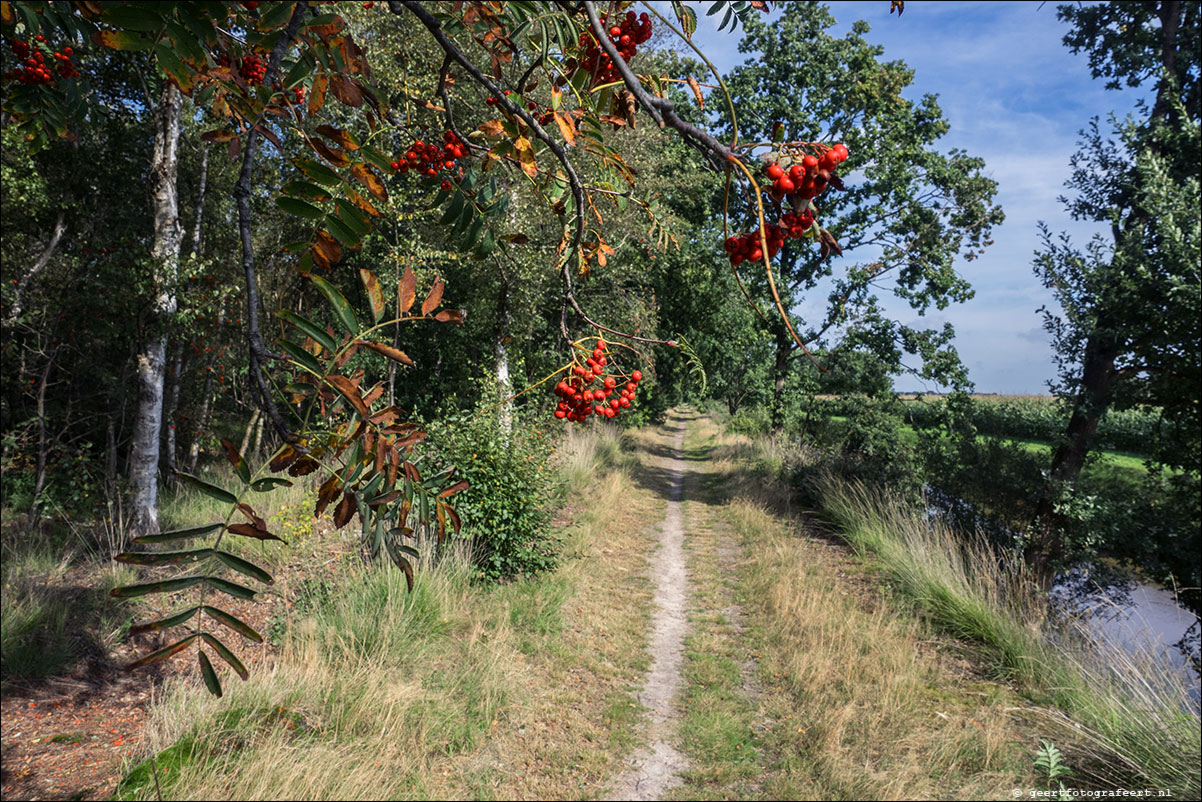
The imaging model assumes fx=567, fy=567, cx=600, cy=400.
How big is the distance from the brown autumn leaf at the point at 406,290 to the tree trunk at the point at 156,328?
6.36m

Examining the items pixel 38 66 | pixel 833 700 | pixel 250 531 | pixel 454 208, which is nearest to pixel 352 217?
pixel 454 208

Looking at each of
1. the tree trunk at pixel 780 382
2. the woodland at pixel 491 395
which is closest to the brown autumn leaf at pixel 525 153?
the woodland at pixel 491 395

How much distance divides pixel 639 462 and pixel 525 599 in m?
9.67

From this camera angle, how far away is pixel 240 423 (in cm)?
1191

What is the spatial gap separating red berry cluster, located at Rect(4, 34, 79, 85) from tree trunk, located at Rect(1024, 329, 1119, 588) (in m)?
9.35

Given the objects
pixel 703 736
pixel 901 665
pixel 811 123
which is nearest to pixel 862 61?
pixel 811 123

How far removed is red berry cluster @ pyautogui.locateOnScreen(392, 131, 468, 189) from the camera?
1613mm

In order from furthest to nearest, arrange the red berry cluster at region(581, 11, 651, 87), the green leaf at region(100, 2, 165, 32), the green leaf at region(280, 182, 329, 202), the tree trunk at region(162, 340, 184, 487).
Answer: the tree trunk at region(162, 340, 184, 487), the red berry cluster at region(581, 11, 651, 87), the green leaf at region(280, 182, 329, 202), the green leaf at region(100, 2, 165, 32)

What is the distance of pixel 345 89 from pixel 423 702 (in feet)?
12.4

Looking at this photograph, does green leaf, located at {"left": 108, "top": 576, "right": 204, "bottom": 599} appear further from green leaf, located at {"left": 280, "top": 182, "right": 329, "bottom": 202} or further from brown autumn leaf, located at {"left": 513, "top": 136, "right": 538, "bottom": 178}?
brown autumn leaf, located at {"left": 513, "top": 136, "right": 538, "bottom": 178}

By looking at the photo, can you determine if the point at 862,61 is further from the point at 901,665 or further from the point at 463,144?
the point at 463,144

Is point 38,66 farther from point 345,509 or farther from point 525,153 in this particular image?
point 345,509

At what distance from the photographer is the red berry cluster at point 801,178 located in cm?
68

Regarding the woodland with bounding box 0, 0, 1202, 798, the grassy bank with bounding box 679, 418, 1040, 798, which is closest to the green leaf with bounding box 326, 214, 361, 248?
the woodland with bounding box 0, 0, 1202, 798
